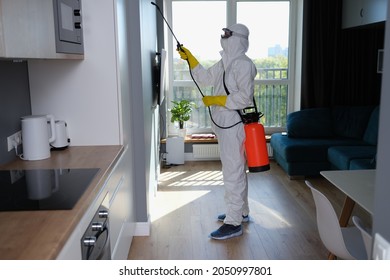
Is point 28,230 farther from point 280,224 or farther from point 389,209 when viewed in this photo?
point 280,224

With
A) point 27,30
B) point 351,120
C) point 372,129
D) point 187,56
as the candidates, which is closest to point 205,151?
point 351,120

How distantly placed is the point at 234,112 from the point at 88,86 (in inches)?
51.7

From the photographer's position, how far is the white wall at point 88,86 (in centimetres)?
257

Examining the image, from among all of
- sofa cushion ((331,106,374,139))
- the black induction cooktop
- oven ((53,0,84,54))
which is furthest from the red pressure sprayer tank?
sofa cushion ((331,106,374,139))

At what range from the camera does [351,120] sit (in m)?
5.24

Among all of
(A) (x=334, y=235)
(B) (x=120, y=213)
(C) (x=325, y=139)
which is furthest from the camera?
(C) (x=325, y=139)

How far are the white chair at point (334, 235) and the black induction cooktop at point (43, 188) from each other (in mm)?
1175

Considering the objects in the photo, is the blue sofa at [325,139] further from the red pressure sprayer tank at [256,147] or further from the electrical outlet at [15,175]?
the electrical outlet at [15,175]

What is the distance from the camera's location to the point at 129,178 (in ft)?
9.84

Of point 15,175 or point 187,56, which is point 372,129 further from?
point 15,175

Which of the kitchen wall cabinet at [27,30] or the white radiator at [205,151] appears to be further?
the white radiator at [205,151]

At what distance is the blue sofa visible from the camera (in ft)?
15.2

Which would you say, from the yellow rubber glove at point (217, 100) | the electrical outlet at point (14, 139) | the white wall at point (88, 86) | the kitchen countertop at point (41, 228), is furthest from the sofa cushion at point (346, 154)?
the electrical outlet at point (14, 139)
